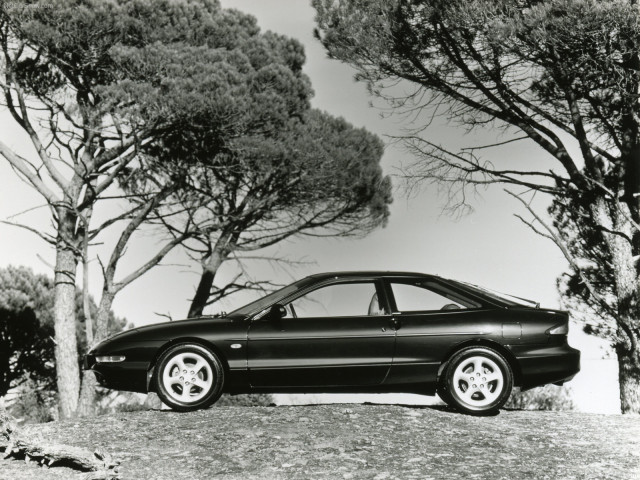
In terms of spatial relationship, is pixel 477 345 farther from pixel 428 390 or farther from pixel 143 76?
pixel 143 76

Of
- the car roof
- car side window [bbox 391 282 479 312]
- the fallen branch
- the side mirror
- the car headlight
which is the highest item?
the car roof

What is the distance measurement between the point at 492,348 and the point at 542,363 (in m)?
0.48

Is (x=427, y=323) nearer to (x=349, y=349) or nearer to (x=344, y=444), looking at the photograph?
(x=349, y=349)

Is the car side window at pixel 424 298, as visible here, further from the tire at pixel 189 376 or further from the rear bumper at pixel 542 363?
the tire at pixel 189 376

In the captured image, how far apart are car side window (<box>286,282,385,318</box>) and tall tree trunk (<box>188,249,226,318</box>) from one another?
13.3 m

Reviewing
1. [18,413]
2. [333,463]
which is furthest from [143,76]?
[333,463]

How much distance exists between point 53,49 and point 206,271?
259 inches

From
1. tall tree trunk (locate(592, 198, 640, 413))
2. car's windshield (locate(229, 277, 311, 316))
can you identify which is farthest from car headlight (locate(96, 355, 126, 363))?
tall tree trunk (locate(592, 198, 640, 413))

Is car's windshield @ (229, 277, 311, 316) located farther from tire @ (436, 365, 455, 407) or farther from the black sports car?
tire @ (436, 365, 455, 407)

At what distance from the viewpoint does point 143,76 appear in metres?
17.8

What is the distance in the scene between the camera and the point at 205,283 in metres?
21.2

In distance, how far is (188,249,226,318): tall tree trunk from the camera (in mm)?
20969

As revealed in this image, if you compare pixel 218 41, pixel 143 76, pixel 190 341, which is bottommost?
pixel 190 341

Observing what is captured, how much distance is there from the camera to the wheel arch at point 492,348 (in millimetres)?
7738
